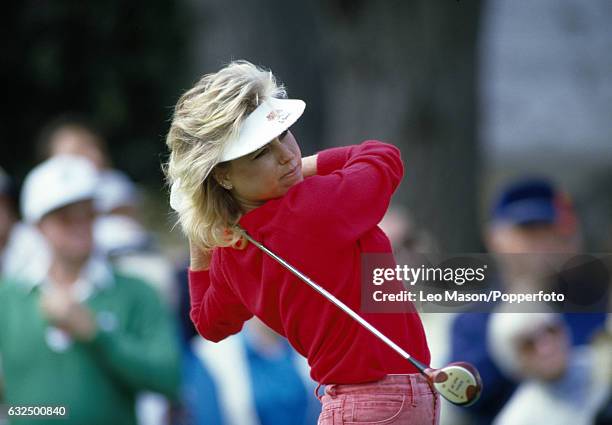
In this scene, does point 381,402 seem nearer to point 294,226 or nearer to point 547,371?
point 294,226

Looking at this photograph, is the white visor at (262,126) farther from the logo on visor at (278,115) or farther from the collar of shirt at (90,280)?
the collar of shirt at (90,280)

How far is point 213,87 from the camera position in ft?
5.48

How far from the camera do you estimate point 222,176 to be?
1723 mm

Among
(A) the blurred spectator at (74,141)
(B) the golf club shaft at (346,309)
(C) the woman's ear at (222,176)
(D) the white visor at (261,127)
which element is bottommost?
(B) the golf club shaft at (346,309)

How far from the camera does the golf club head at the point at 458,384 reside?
1599 millimetres

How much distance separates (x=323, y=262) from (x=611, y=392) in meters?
1.10

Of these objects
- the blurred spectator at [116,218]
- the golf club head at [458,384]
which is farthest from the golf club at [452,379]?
the blurred spectator at [116,218]

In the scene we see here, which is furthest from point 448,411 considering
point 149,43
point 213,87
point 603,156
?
point 149,43

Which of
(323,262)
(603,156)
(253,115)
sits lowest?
(323,262)

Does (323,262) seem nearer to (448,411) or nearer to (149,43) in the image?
(448,411)

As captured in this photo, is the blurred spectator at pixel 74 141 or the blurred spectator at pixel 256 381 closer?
the blurred spectator at pixel 256 381

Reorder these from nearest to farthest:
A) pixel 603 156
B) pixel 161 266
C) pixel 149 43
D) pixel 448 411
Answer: pixel 448 411
pixel 161 266
pixel 603 156
pixel 149 43

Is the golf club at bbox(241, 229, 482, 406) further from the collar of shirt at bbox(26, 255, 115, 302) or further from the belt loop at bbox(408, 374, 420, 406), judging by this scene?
the collar of shirt at bbox(26, 255, 115, 302)

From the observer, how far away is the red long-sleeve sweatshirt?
1.71m
